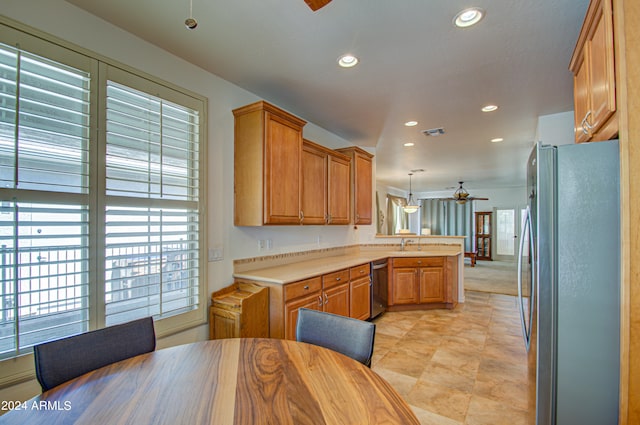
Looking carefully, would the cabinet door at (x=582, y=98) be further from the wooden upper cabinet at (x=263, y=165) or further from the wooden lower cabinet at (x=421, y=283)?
the wooden lower cabinet at (x=421, y=283)

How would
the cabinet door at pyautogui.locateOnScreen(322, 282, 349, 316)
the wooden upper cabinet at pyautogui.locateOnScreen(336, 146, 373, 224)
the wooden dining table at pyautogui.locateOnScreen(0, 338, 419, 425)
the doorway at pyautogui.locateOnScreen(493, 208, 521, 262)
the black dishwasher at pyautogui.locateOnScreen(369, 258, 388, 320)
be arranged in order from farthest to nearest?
1. the doorway at pyautogui.locateOnScreen(493, 208, 521, 262)
2. the wooden upper cabinet at pyautogui.locateOnScreen(336, 146, 373, 224)
3. the black dishwasher at pyautogui.locateOnScreen(369, 258, 388, 320)
4. the cabinet door at pyautogui.locateOnScreen(322, 282, 349, 316)
5. the wooden dining table at pyautogui.locateOnScreen(0, 338, 419, 425)

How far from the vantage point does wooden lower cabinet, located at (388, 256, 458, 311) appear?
4.54 m

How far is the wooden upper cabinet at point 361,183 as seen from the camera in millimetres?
4324

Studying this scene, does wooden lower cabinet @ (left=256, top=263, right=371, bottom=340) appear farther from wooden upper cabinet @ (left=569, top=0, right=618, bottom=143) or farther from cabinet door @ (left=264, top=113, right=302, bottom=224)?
wooden upper cabinet @ (left=569, top=0, right=618, bottom=143)

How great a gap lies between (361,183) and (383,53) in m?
2.30

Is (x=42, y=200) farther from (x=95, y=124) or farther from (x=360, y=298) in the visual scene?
(x=360, y=298)

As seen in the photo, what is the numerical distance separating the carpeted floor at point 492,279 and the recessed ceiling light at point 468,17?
208 inches

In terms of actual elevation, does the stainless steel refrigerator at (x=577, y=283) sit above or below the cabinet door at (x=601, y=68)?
below

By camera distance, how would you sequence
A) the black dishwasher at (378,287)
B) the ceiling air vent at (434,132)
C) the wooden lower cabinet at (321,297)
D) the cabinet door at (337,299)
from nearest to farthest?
the wooden lower cabinet at (321,297)
the cabinet door at (337,299)
the black dishwasher at (378,287)
the ceiling air vent at (434,132)

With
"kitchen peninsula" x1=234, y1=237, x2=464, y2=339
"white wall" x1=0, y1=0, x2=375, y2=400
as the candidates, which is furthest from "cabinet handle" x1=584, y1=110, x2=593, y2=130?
"white wall" x1=0, y1=0, x2=375, y2=400

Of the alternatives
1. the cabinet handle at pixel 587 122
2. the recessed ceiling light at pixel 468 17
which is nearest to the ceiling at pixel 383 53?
the recessed ceiling light at pixel 468 17

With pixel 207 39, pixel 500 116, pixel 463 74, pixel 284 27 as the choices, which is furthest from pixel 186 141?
pixel 500 116

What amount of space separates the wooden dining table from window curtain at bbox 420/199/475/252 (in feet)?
37.0

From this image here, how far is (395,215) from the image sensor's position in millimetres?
10992
